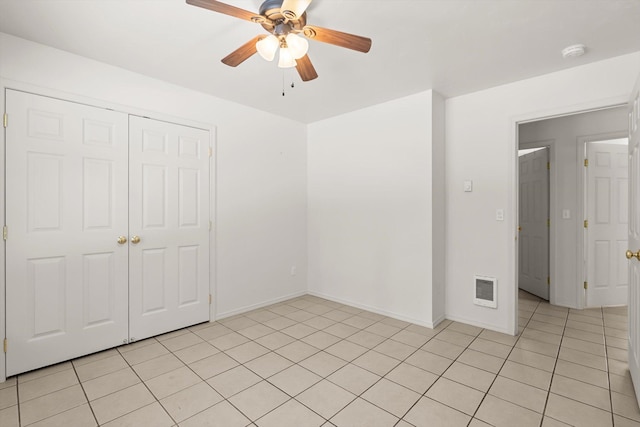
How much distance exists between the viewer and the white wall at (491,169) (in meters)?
2.68

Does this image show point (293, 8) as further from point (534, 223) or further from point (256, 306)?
point (534, 223)

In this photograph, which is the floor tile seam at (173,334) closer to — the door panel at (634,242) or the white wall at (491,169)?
the white wall at (491,169)

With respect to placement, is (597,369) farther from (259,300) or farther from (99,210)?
(99,210)

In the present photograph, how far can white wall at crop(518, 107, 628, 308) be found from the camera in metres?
3.72

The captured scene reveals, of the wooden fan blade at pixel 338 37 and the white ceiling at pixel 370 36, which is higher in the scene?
the white ceiling at pixel 370 36

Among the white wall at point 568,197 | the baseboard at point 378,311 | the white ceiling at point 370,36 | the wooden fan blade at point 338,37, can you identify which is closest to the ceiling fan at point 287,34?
the wooden fan blade at point 338,37

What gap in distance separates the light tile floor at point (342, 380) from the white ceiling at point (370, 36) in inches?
97.8

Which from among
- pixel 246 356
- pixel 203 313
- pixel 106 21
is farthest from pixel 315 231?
pixel 106 21

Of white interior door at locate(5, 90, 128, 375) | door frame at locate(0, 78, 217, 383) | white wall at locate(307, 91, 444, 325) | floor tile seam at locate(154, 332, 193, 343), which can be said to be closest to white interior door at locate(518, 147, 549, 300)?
white wall at locate(307, 91, 444, 325)

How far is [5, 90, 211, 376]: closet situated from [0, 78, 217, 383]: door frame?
0.03 meters

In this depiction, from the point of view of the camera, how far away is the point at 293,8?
1.59 metres

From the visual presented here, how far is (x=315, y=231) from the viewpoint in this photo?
437 cm

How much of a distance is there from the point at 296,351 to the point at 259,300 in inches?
50.5

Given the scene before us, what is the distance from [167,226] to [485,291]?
332 cm
